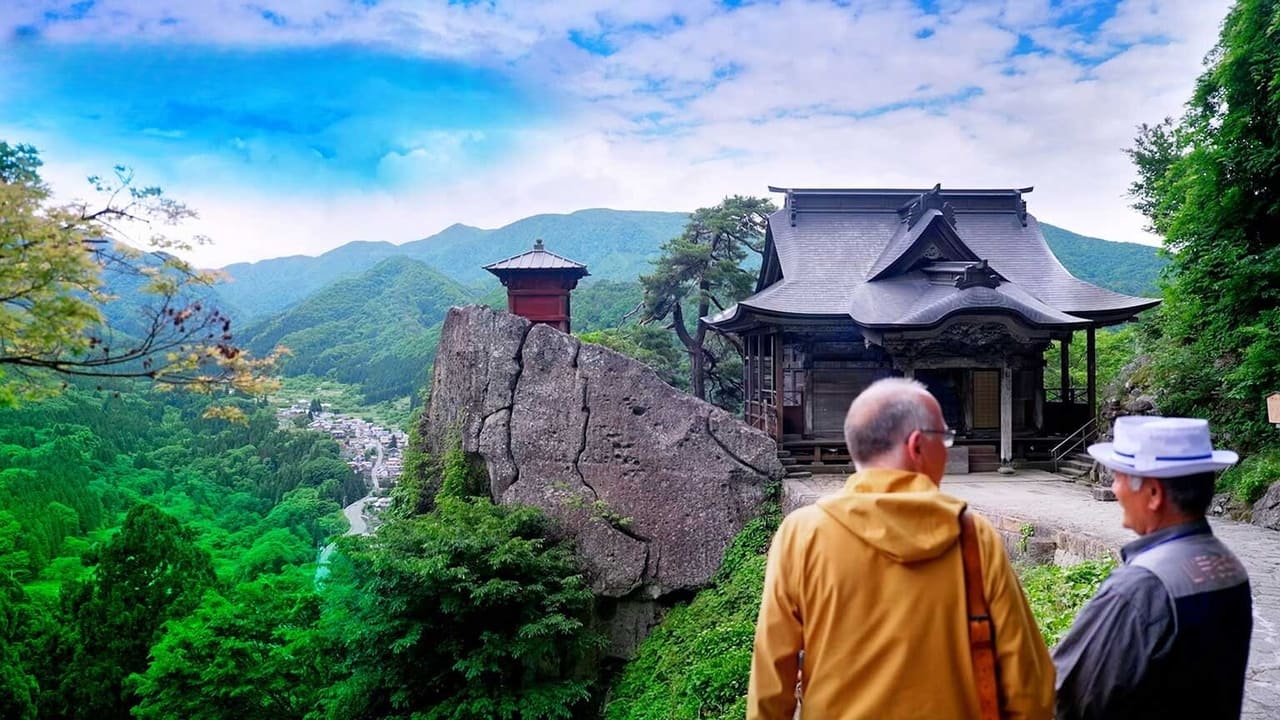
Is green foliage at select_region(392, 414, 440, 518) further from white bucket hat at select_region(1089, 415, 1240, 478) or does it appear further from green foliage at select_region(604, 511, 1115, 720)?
white bucket hat at select_region(1089, 415, 1240, 478)

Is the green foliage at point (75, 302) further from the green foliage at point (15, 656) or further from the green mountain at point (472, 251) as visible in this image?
the green mountain at point (472, 251)

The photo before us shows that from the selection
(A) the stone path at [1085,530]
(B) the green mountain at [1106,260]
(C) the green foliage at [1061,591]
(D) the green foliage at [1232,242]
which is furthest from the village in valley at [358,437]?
(B) the green mountain at [1106,260]

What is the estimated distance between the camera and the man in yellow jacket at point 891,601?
2.13 metres

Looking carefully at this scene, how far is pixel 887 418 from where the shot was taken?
2250 mm

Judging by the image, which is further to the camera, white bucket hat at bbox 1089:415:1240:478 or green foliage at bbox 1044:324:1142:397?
green foliage at bbox 1044:324:1142:397

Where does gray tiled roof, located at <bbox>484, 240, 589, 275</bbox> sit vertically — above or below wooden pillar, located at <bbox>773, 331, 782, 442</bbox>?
above

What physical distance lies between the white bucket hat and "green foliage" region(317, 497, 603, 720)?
8998 millimetres

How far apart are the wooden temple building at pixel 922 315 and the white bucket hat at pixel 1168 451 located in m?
11.0

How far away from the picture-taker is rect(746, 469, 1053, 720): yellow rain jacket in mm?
2127

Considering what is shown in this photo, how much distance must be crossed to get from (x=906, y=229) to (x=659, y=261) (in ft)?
26.0

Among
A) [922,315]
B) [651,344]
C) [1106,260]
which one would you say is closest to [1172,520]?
[922,315]

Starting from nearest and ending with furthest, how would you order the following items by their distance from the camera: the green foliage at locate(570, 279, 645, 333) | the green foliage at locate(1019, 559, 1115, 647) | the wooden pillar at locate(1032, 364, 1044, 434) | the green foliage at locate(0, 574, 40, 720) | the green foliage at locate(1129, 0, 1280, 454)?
the green foliage at locate(1019, 559, 1115, 647)
the green foliage at locate(1129, 0, 1280, 454)
the green foliage at locate(0, 574, 40, 720)
the wooden pillar at locate(1032, 364, 1044, 434)
the green foliage at locate(570, 279, 645, 333)

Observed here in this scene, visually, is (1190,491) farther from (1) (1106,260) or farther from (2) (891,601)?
(1) (1106,260)

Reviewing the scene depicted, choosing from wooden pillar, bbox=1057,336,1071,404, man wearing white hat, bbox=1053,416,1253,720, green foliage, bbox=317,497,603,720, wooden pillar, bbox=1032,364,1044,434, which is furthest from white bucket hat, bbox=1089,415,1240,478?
wooden pillar, bbox=1032,364,1044,434
